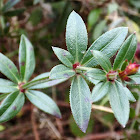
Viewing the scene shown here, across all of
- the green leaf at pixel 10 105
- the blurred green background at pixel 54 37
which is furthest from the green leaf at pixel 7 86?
the blurred green background at pixel 54 37

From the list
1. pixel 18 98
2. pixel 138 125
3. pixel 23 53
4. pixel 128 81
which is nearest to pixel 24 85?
pixel 18 98

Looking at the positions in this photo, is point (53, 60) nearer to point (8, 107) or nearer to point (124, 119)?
point (8, 107)

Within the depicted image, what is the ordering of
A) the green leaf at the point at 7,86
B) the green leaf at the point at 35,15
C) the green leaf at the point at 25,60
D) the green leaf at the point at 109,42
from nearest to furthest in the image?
1. the green leaf at the point at 109,42
2. the green leaf at the point at 7,86
3. the green leaf at the point at 25,60
4. the green leaf at the point at 35,15

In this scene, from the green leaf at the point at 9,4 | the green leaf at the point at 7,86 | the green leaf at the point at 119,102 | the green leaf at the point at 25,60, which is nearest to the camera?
the green leaf at the point at 119,102

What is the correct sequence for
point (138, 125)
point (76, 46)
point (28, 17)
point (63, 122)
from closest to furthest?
point (76, 46)
point (138, 125)
point (28, 17)
point (63, 122)

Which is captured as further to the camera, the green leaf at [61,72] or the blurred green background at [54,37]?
the blurred green background at [54,37]

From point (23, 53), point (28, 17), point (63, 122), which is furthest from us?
point (63, 122)

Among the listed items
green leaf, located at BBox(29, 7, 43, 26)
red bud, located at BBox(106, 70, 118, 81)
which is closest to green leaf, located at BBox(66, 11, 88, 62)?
red bud, located at BBox(106, 70, 118, 81)

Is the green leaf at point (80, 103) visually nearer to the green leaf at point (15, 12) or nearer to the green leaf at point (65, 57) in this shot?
the green leaf at point (65, 57)
